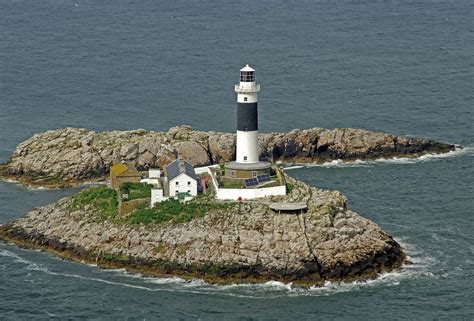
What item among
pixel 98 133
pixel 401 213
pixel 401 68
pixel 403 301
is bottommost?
pixel 403 301

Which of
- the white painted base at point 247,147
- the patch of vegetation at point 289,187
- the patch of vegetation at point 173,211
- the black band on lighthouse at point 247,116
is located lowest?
the patch of vegetation at point 173,211

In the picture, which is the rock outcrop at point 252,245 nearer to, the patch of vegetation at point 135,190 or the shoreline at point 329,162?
the patch of vegetation at point 135,190

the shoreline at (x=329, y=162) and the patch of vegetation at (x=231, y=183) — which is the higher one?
the shoreline at (x=329, y=162)

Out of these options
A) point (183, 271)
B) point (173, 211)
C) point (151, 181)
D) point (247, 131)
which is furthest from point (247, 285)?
point (151, 181)

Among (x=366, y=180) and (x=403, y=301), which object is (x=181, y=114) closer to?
(x=366, y=180)

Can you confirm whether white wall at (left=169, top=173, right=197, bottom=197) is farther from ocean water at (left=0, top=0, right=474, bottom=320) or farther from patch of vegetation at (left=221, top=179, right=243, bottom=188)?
ocean water at (left=0, top=0, right=474, bottom=320)

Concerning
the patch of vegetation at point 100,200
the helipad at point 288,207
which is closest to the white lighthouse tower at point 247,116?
the helipad at point 288,207

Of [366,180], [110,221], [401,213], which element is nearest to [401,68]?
[366,180]
